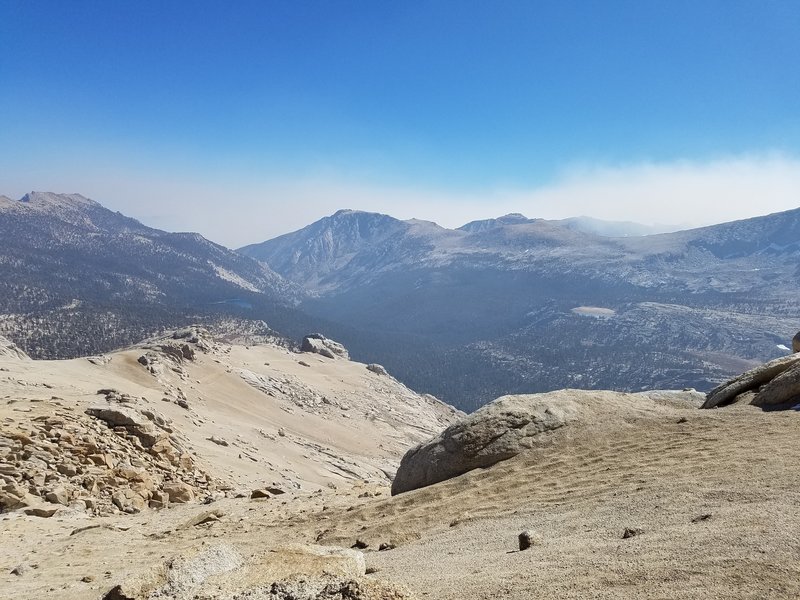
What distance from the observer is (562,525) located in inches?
380

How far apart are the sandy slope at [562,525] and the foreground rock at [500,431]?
16.1 inches

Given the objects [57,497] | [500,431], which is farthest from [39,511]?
[500,431]

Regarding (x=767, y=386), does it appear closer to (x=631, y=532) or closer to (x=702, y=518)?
(x=702, y=518)

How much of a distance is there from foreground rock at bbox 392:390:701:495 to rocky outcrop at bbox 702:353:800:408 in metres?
2.18

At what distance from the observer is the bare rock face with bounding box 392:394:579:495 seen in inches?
579

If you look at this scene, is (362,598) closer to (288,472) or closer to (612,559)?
(612,559)

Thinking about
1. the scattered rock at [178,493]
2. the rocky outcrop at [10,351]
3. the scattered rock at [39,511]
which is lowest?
the scattered rock at [178,493]

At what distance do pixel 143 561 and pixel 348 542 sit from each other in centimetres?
481

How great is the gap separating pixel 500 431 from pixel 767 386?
305 inches

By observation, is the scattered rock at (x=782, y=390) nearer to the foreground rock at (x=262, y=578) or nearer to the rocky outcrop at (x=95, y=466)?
the foreground rock at (x=262, y=578)

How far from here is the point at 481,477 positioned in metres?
13.9

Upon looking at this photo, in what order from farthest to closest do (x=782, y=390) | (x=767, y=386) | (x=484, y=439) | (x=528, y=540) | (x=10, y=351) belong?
(x=10, y=351)
(x=484, y=439)
(x=767, y=386)
(x=782, y=390)
(x=528, y=540)

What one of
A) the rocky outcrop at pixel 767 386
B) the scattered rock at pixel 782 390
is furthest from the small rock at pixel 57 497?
the scattered rock at pixel 782 390

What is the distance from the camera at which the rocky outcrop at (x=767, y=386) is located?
547 inches
